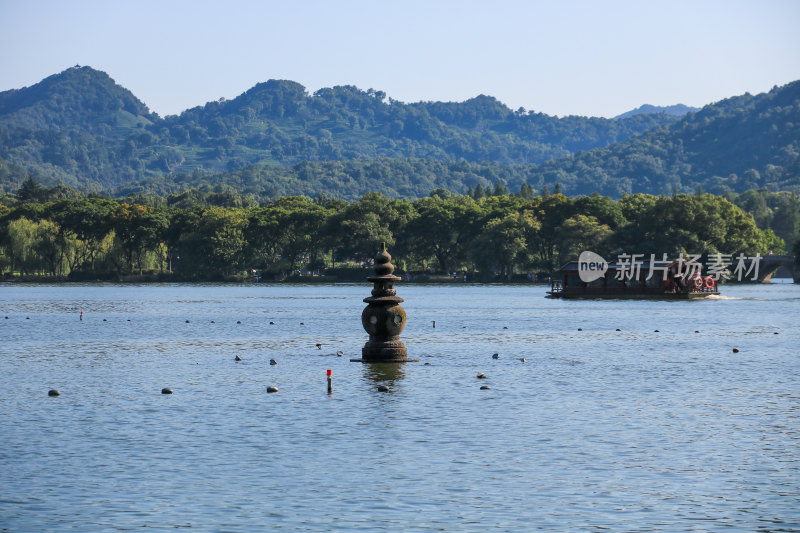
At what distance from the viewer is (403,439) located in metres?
30.2

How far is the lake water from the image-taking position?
21703 millimetres

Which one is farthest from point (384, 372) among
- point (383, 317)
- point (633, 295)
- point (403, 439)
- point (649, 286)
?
point (649, 286)

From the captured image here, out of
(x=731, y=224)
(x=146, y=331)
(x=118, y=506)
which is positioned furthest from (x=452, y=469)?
(x=731, y=224)

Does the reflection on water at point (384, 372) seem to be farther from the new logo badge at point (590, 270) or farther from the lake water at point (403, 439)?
the new logo badge at point (590, 270)

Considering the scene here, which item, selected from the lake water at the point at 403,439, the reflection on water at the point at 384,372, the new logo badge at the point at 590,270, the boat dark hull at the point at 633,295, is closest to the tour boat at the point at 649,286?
the boat dark hull at the point at 633,295

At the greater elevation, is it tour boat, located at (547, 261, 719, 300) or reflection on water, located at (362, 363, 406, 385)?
tour boat, located at (547, 261, 719, 300)

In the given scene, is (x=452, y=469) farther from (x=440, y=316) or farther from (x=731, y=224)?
(x=731, y=224)

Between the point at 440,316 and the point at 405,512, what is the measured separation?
82027mm

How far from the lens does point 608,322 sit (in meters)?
96.1

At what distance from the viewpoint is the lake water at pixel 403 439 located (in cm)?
2170

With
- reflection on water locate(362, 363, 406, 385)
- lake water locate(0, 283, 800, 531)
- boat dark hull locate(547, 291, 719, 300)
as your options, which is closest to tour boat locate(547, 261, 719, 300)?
boat dark hull locate(547, 291, 719, 300)

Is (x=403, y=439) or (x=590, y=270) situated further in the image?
(x=590, y=270)

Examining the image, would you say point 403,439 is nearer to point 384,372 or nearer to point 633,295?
point 384,372

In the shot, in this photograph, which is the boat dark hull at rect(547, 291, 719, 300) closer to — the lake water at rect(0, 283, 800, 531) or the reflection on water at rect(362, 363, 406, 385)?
the lake water at rect(0, 283, 800, 531)
